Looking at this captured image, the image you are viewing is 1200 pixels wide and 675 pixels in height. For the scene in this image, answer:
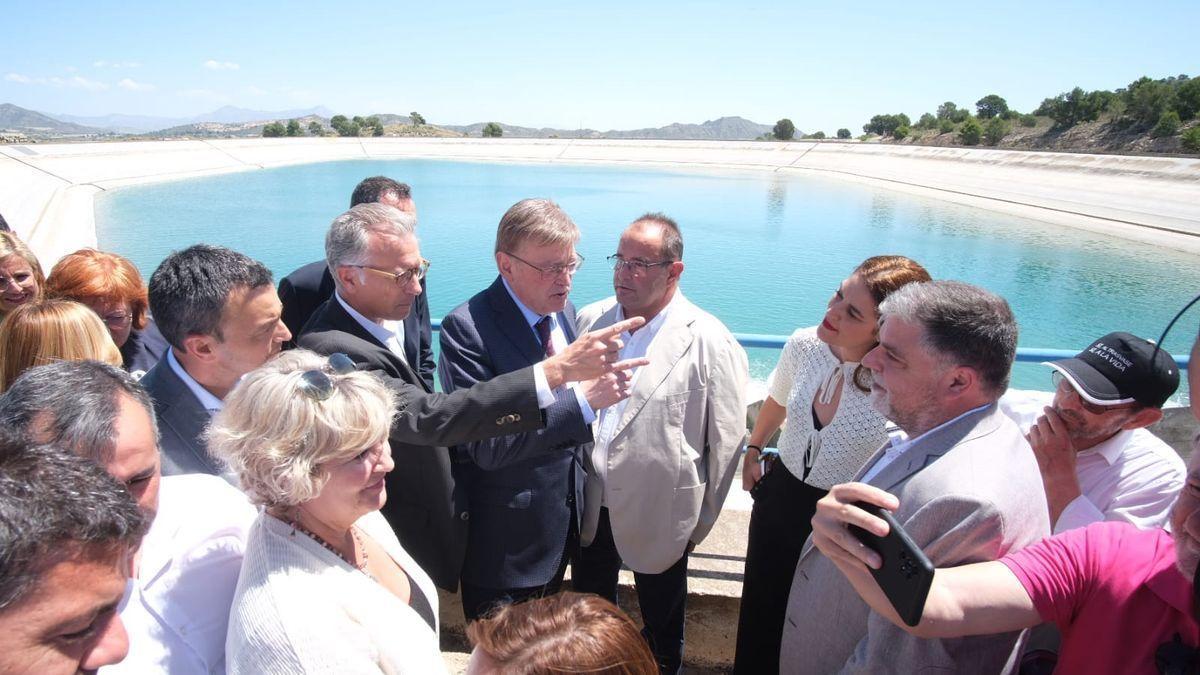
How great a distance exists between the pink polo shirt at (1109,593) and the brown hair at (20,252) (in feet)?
13.5

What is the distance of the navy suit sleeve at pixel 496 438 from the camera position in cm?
201

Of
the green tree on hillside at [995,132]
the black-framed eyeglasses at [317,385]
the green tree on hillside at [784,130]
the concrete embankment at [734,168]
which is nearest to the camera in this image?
the black-framed eyeglasses at [317,385]

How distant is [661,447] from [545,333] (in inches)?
25.3

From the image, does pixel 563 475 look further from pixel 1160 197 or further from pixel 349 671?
pixel 1160 197

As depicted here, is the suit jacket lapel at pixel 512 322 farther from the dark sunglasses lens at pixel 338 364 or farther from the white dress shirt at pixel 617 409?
the dark sunglasses lens at pixel 338 364

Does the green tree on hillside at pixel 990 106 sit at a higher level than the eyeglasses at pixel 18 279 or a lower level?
higher

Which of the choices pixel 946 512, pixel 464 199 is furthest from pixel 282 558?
pixel 464 199

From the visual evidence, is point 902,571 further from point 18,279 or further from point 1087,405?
point 18,279

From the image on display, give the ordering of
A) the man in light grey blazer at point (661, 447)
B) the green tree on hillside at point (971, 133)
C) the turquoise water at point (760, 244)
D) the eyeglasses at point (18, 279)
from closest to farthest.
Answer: the man in light grey blazer at point (661, 447) → the eyeglasses at point (18, 279) → the turquoise water at point (760, 244) → the green tree on hillside at point (971, 133)

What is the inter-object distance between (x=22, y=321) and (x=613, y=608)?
215cm

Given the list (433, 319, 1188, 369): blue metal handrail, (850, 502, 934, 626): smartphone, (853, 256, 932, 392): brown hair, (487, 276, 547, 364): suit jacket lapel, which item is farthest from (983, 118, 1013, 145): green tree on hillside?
(850, 502, 934, 626): smartphone

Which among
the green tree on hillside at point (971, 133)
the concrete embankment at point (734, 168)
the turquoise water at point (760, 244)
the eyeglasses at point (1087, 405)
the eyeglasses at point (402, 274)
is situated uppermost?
the green tree on hillside at point (971, 133)

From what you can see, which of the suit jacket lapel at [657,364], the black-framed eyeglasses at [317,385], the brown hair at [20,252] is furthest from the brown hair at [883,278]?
the brown hair at [20,252]

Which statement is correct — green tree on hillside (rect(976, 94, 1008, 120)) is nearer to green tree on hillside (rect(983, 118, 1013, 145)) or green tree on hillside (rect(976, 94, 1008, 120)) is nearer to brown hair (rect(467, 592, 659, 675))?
green tree on hillside (rect(983, 118, 1013, 145))
